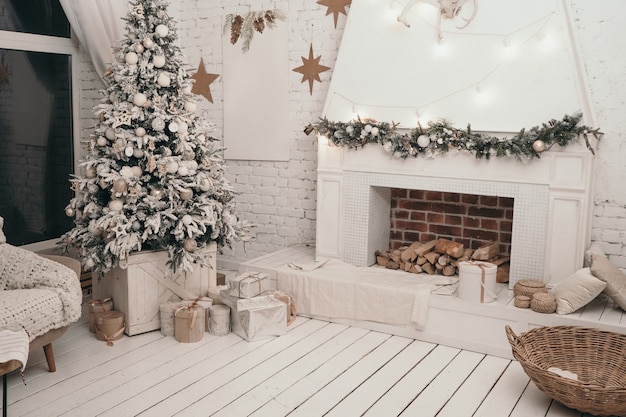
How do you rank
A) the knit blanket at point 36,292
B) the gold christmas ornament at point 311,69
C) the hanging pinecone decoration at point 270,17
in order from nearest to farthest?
the knit blanket at point 36,292 → the gold christmas ornament at point 311,69 → the hanging pinecone decoration at point 270,17

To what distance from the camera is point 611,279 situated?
3.73 metres

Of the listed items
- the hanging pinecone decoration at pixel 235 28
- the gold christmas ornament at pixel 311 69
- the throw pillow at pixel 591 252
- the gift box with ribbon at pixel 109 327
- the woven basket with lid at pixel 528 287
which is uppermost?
the hanging pinecone decoration at pixel 235 28

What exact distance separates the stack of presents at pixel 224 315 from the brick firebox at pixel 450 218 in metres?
1.40

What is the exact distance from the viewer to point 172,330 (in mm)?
4168

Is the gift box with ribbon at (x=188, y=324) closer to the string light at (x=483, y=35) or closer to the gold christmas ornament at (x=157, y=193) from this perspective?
the gold christmas ornament at (x=157, y=193)

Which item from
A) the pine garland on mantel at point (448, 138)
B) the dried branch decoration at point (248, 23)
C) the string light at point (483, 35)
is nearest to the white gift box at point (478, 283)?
the pine garland on mantel at point (448, 138)

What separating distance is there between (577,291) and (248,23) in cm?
356

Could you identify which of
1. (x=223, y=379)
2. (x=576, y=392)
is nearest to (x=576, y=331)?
(x=576, y=392)

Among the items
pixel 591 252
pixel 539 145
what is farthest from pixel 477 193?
pixel 591 252

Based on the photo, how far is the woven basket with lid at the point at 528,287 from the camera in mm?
3893

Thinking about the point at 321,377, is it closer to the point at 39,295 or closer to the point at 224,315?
the point at 224,315

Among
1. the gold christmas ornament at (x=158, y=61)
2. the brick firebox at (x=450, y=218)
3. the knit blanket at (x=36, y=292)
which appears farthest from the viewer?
the brick firebox at (x=450, y=218)

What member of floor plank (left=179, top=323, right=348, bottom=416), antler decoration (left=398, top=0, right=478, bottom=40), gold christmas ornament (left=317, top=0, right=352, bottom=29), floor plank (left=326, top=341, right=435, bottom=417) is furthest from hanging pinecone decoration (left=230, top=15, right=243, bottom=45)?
floor plank (left=326, top=341, right=435, bottom=417)

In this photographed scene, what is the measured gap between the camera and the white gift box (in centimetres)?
397
